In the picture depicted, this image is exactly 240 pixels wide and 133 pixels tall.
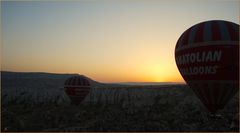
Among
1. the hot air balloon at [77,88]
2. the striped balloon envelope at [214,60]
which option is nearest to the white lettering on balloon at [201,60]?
the striped balloon envelope at [214,60]

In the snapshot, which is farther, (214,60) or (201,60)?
(201,60)

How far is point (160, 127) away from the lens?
23422mm

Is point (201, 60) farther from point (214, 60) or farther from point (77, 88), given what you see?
point (77, 88)

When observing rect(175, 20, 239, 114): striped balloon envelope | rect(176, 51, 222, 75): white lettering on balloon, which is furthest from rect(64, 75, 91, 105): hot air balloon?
rect(175, 20, 239, 114): striped balloon envelope

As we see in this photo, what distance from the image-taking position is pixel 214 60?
20125 mm

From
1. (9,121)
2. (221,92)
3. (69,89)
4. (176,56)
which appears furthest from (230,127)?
(69,89)

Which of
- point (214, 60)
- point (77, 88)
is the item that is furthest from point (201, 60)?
point (77, 88)

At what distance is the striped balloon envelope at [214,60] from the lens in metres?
20.0

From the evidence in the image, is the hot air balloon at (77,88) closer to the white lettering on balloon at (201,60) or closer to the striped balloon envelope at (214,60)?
the white lettering on balloon at (201,60)

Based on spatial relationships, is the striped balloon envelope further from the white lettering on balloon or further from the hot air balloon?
the hot air balloon

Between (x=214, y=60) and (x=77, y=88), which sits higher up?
(x=214, y=60)

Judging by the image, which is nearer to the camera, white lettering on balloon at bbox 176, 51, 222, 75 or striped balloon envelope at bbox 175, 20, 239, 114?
striped balloon envelope at bbox 175, 20, 239, 114

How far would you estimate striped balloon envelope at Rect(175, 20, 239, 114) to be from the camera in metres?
20.0

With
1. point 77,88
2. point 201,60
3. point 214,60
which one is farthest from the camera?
point 77,88
